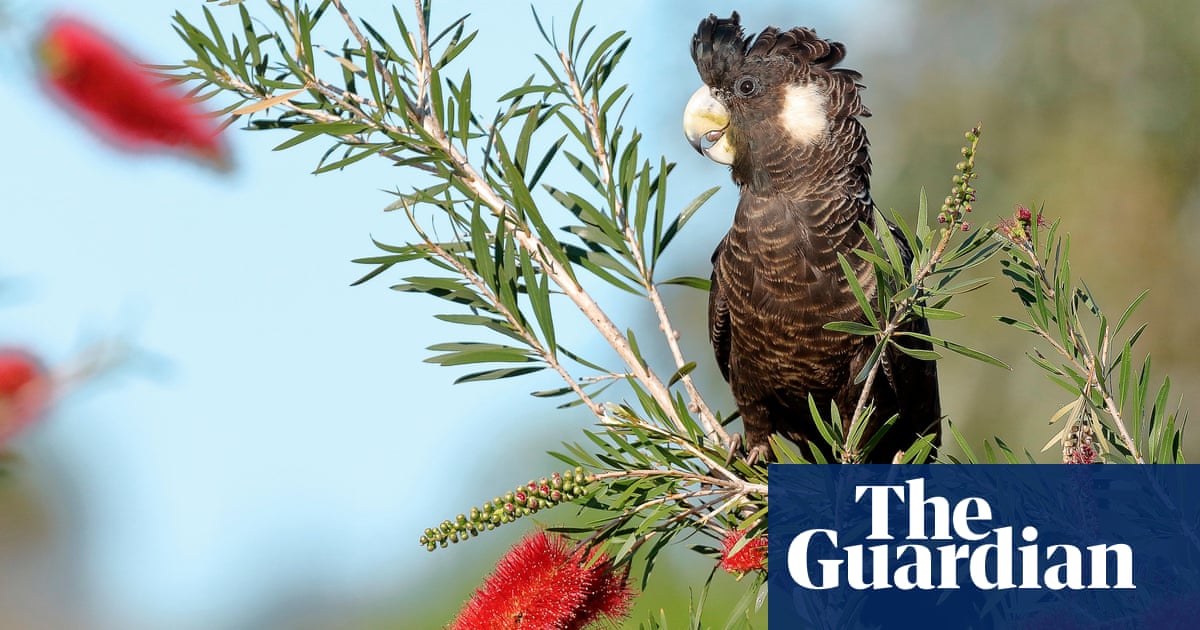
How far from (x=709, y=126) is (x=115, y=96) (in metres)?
0.94

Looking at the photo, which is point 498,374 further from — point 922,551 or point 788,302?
point 788,302

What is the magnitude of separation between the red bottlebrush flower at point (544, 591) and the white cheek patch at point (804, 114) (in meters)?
0.66

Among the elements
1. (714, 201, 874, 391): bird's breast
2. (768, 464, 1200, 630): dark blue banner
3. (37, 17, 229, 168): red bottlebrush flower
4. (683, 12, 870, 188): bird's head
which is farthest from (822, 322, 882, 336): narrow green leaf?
(683, 12, 870, 188): bird's head

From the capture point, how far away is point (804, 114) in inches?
42.6

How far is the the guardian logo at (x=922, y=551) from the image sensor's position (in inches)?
20.7

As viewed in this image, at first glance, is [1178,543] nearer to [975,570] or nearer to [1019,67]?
[975,570]

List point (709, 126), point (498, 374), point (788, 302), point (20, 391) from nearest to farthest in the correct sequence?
point (20, 391)
point (498, 374)
point (788, 302)
point (709, 126)

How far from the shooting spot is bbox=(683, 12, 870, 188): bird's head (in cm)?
108

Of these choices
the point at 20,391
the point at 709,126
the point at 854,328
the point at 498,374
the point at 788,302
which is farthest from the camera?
the point at 709,126

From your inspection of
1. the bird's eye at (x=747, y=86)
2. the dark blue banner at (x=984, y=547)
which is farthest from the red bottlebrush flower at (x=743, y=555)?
the bird's eye at (x=747, y=86)

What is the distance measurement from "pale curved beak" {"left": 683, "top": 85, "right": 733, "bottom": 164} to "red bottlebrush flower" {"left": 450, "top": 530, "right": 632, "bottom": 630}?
27.0 inches

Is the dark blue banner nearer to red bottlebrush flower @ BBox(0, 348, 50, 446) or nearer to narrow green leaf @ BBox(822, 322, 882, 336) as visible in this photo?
narrow green leaf @ BBox(822, 322, 882, 336)

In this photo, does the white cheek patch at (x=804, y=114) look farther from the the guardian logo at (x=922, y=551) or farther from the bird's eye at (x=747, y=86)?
the the guardian logo at (x=922, y=551)

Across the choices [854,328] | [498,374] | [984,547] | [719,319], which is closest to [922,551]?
[984,547]
